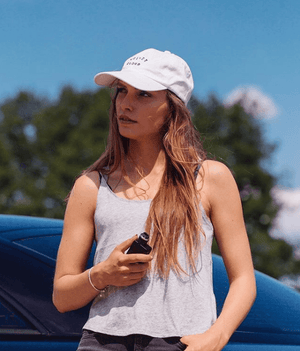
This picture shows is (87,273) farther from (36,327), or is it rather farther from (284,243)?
(284,243)

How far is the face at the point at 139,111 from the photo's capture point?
5.90 feet

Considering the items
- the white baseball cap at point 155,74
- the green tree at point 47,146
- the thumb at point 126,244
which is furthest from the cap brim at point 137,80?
the green tree at point 47,146

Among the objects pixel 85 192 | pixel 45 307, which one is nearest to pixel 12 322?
pixel 45 307

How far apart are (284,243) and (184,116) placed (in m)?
32.6

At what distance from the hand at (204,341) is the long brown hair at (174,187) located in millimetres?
187

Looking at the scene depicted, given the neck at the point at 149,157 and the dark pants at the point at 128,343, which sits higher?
the neck at the point at 149,157

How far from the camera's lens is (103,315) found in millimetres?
1644

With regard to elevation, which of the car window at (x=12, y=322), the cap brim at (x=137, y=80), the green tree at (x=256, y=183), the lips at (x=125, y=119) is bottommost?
the green tree at (x=256, y=183)

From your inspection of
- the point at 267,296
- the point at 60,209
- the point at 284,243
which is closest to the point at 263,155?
the point at 284,243

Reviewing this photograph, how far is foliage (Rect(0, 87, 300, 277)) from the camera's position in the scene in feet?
104

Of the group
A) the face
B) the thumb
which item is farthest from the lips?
the thumb

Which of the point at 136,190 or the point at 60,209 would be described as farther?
the point at 60,209

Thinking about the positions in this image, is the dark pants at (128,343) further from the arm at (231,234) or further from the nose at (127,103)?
the nose at (127,103)

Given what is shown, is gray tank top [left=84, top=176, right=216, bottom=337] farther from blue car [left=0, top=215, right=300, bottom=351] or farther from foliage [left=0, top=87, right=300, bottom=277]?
foliage [left=0, top=87, right=300, bottom=277]
